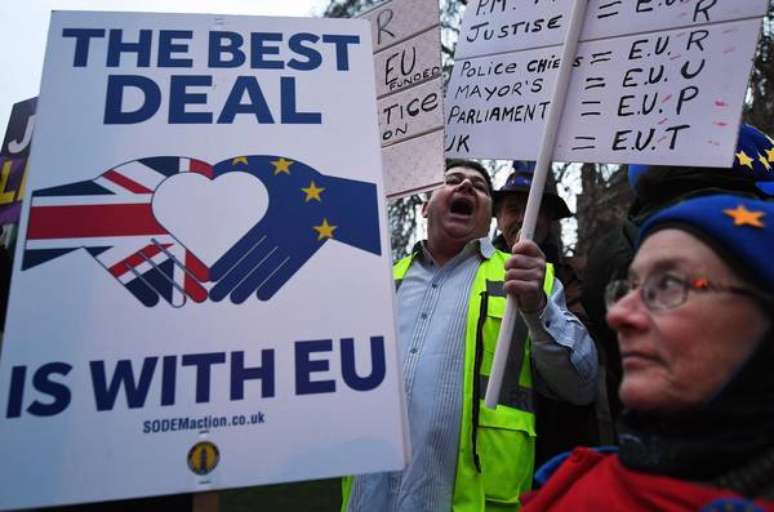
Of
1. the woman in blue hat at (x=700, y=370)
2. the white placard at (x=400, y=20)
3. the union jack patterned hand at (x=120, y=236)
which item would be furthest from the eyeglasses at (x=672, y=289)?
the white placard at (x=400, y=20)

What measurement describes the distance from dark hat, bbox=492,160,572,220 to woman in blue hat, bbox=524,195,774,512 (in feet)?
6.27

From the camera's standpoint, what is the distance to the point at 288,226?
4.45ft

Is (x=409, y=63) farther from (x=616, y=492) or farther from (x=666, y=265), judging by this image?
(x=616, y=492)

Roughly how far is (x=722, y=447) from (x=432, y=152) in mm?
1316

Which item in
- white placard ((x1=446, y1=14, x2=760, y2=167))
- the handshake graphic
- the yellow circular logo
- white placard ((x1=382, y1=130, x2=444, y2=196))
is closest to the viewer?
the yellow circular logo

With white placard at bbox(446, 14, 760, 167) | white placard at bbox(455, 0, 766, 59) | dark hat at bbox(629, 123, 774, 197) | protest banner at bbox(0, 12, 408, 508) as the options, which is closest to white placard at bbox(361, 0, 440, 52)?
white placard at bbox(455, 0, 766, 59)

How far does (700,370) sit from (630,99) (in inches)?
36.6

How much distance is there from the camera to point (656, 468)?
994mm

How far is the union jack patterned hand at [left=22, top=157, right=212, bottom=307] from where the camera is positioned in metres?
1.27

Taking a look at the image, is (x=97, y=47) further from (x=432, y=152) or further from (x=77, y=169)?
(x=432, y=152)

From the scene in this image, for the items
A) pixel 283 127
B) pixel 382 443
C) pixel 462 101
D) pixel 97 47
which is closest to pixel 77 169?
pixel 97 47

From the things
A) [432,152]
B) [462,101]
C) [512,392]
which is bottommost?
[512,392]

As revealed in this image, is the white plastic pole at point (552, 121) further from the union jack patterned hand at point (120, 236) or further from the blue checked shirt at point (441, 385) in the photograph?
the union jack patterned hand at point (120, 236)

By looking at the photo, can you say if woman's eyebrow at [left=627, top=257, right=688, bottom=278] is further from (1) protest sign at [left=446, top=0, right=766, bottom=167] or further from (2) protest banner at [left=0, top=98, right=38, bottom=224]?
(2) protest banner at [left=0, top=98, right=38, bottom=224]
